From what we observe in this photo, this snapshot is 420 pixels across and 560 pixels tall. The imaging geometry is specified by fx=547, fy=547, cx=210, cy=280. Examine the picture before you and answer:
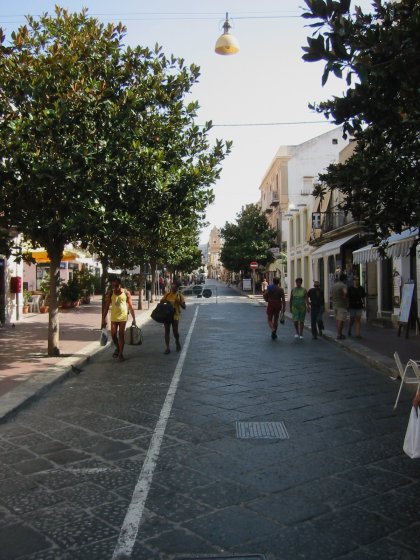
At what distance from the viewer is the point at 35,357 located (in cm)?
1120

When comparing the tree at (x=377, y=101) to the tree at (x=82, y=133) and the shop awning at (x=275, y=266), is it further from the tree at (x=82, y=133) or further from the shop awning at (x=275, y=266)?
the shop awning at (x=275, y=266)

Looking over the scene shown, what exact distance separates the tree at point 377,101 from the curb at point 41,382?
17.2ft

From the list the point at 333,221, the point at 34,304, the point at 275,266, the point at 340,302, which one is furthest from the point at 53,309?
the point at 275,266

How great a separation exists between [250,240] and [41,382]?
158 feet

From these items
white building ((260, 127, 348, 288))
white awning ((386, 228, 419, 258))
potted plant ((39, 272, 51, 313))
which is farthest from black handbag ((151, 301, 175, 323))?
white building ((260, 127, 348, 288))

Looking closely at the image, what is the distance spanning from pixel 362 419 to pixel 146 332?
40.1 feet

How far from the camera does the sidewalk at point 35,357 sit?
773 centimetres

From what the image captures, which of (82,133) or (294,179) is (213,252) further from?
(82,133)

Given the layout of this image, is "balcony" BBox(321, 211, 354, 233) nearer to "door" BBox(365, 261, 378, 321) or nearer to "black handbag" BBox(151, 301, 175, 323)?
"door" BBox(365, 261, 378, 321)

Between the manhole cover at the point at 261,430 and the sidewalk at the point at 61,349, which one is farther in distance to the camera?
the sidewalk at the point at 61,349

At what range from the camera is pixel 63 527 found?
350 cm

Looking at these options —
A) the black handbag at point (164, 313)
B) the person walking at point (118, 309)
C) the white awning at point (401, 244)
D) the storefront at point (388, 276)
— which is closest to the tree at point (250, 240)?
the storefront at point (388, 276)

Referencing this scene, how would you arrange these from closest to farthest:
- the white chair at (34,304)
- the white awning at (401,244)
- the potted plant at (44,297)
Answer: the white awning at (401,244) → the white chair at (34,304) → the potted plant at (44,297)

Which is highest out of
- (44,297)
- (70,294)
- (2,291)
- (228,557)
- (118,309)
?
(2,291)
